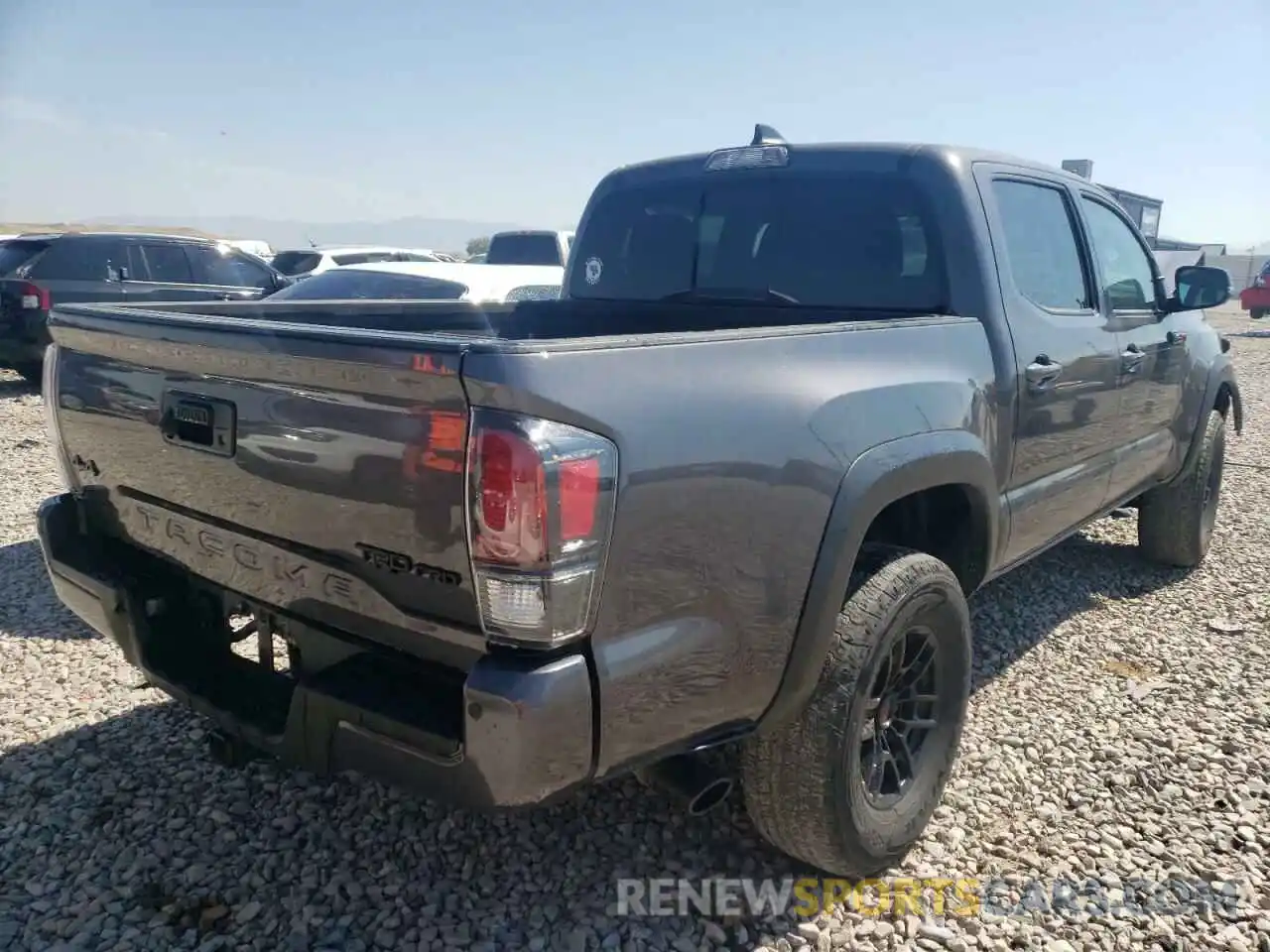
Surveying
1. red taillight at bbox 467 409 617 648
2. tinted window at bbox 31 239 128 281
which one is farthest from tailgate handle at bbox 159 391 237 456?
tinted window at bbox 31 239 128 281

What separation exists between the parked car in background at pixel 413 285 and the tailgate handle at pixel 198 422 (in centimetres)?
519

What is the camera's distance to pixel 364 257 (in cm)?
1825

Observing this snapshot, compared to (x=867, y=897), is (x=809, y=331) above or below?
above

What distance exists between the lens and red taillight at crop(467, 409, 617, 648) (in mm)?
1656

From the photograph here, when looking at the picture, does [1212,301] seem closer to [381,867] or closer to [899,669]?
[899,669]

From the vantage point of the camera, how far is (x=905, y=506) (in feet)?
9.48

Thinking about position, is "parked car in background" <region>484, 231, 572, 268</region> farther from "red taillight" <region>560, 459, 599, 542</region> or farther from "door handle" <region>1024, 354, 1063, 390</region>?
"red taillight" <region>560, 459, 599, 542</region>

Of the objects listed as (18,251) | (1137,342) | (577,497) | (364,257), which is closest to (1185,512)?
(1137,342)

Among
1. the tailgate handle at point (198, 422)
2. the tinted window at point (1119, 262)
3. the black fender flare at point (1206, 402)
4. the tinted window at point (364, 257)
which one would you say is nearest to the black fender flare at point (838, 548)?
the tailgate handle at point (198, 422)

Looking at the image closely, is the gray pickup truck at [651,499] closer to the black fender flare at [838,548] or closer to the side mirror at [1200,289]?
the black fender flare at [838,548]

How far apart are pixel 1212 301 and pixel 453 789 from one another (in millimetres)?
4054

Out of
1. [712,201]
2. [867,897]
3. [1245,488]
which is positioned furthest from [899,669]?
[1245,488]

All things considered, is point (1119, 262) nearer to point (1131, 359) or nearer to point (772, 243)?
point (1131, 359)

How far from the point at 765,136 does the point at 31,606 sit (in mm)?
3847
